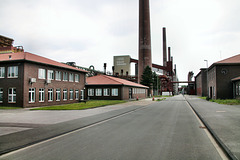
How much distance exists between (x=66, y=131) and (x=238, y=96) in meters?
36.2

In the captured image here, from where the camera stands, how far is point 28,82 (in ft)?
80.6

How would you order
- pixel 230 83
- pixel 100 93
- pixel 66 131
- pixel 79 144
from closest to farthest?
pixel 79 144 < pixel 66 131 < pixel 230 83 < pixel 100 93

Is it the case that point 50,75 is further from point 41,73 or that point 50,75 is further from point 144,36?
point 144,36

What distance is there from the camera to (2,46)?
49.9 metres

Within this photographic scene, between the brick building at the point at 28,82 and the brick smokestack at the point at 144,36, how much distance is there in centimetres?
4230

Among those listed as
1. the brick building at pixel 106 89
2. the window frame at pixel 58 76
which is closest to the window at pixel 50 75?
the window frame at pixel 58 76

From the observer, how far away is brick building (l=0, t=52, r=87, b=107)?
24.1m

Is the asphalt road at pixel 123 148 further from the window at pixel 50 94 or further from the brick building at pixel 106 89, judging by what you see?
the brick building at pixel 106 89

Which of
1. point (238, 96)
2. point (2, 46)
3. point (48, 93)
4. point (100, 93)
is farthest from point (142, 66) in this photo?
point (48, 93)

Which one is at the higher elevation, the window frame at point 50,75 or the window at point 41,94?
the window frame at point 50,75

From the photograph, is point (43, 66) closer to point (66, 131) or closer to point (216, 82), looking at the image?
point (66, 131)

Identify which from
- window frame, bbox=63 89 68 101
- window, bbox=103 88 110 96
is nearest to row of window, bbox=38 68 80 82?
window frame, bbox=63 89 68 101

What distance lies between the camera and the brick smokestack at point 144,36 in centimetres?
6588

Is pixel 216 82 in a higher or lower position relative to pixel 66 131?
higher
